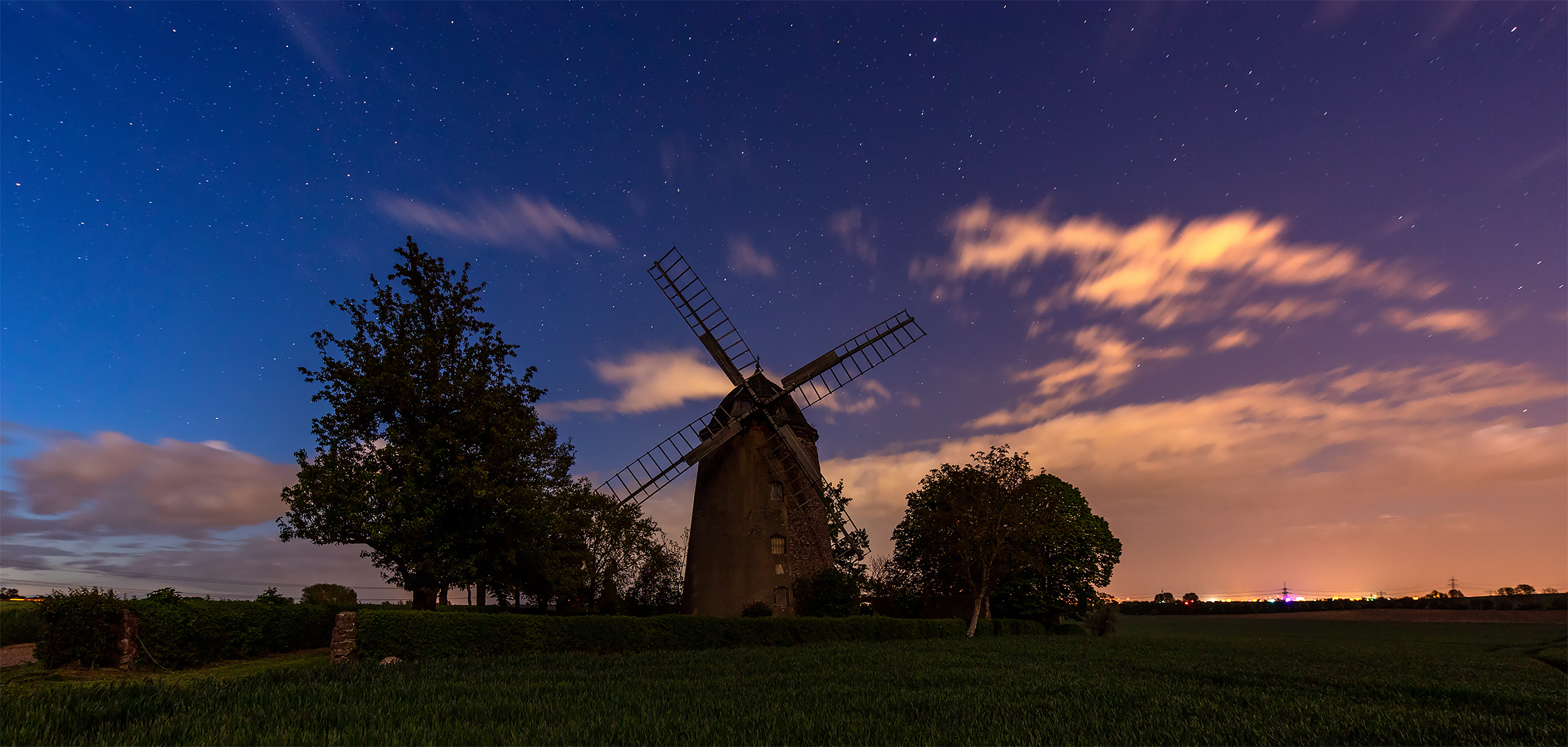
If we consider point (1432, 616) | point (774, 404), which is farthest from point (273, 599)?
point (1432, 616)

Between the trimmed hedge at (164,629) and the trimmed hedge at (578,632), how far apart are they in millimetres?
7352

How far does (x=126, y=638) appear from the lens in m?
18.9

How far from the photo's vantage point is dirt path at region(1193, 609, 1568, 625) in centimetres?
6331

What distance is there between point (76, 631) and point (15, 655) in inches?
285

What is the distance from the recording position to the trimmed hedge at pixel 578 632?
17703mm

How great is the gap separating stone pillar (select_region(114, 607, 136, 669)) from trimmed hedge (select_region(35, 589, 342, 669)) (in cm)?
8

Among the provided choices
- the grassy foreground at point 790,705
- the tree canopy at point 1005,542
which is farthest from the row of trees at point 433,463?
the tree canopy at point 1005,542

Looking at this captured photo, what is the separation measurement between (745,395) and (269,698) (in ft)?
86.8

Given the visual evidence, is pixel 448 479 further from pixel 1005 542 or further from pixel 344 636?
pixel 1005 542

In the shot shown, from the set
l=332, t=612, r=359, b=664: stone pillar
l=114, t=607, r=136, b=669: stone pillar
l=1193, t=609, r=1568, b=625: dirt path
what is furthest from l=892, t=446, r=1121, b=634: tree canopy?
l=1193, t=609, r=1568, b=625: dirt path

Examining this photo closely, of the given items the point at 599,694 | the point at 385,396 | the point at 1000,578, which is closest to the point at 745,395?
the point at 385,396

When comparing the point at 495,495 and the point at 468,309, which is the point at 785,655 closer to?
the point at 495,495

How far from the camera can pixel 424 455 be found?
24.2m

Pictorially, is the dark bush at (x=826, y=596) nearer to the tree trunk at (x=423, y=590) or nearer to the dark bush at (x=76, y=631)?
the tree trunk at (x=423, y=590)
